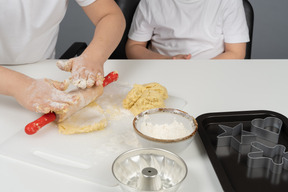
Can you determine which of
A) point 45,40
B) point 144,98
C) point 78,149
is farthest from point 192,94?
point 45,40

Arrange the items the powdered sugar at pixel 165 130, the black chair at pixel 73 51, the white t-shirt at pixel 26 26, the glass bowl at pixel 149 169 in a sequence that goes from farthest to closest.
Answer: the black chair at pixel 73 51 → the white t-shirt at pixel 26 26 → the powdered sugar at pixel 165 130 → the glass bowl at pixel 149 169

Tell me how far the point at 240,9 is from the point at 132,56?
0.53m

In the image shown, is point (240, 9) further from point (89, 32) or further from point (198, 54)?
point (89, 32)

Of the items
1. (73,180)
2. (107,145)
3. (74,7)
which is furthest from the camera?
(74,7)

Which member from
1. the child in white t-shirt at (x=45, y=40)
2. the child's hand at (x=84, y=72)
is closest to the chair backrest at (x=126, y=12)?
the child in white t-shirt at (x=45, y=40)

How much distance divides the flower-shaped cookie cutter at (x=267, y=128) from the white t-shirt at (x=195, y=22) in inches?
30.9

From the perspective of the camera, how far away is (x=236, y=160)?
731 mm

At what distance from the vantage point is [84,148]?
0.77 m

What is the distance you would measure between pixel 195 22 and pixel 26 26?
0.76 metres

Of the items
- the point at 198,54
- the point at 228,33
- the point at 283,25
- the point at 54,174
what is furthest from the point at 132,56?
the point at 283,25

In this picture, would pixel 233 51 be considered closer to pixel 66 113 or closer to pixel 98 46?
pixel 98 46

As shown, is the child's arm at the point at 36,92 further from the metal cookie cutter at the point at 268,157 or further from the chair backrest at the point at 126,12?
the chair backrest at the point at 126,12

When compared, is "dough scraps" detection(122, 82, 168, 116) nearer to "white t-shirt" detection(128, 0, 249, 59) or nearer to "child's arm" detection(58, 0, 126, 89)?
"child's arm" detection(58, 0, 126, 89)

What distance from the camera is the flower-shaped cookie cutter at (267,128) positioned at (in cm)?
79
